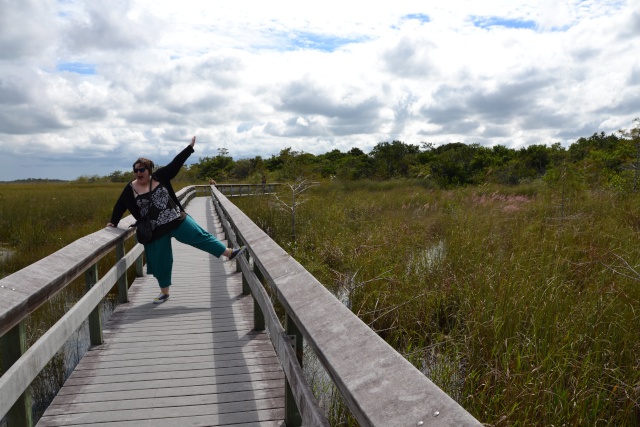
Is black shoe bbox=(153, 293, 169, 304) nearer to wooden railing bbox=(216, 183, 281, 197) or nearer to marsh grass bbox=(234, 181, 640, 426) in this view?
marsh grass bbox=(234, 181, 640, 426)

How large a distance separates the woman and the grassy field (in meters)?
1.37

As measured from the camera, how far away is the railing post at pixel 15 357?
2.46 metres

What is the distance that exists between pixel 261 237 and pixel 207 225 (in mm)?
8722

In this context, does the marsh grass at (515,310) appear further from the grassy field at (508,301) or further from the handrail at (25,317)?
the handrail at (25,317)

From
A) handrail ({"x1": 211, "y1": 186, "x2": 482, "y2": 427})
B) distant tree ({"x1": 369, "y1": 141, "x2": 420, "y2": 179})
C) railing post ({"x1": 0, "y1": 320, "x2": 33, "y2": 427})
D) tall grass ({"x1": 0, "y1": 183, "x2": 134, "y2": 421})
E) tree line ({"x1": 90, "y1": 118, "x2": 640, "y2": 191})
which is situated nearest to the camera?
handrail ({"x1": 211, "y1": 186, "x2": 482, "y2": 427})

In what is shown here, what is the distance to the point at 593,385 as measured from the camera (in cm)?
355

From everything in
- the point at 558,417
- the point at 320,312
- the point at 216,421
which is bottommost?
the point at 558,417

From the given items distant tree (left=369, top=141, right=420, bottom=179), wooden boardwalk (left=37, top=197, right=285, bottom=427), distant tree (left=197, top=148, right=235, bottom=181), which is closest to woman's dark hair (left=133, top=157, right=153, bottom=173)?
wooden boardwalk (left=37, top=197, right=285, bottom=427)

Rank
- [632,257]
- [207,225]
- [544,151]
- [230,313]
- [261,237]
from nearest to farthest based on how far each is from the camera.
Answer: [261,237], [230,313], [632,257], [207,225], [544,151]

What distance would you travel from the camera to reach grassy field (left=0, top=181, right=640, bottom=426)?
347cm

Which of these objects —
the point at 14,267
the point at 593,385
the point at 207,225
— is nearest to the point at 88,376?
the point at 593,385

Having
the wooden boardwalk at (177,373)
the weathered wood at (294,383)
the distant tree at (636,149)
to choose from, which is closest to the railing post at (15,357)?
the wooden boardwalk at (177,373)

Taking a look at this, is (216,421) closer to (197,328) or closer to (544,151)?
(197,328)

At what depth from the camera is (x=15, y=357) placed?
8.20 feet
